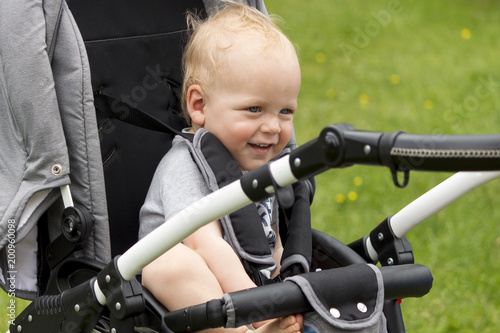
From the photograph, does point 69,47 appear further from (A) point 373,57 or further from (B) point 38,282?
(A) point 373,57

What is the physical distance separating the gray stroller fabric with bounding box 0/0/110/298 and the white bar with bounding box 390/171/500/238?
0.85 meters

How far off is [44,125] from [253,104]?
1.93 feet

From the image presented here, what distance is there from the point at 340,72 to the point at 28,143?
5417mm

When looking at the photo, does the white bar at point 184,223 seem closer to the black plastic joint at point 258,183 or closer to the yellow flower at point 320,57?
the black plastic joint at point 258,183

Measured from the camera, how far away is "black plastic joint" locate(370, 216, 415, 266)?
2367 millimetres

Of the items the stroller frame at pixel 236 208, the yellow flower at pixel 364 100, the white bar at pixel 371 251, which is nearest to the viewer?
the stroller frame at pixel 236 208

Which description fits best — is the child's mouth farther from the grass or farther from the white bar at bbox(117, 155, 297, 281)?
the grass

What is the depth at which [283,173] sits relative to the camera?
5.46 feet

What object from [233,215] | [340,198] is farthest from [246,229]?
[340,198]

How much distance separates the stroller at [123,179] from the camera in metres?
1.67

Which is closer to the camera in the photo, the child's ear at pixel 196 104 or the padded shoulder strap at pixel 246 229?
the padded shoulder strap at pixel 246 229

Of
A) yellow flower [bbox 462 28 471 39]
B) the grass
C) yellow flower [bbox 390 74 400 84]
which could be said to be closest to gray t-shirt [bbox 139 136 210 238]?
the grass

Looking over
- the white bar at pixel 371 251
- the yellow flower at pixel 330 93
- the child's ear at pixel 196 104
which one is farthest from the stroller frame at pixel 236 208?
the yellow flower at pixel 330 93

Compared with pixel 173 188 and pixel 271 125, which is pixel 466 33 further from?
pixel 173 188
